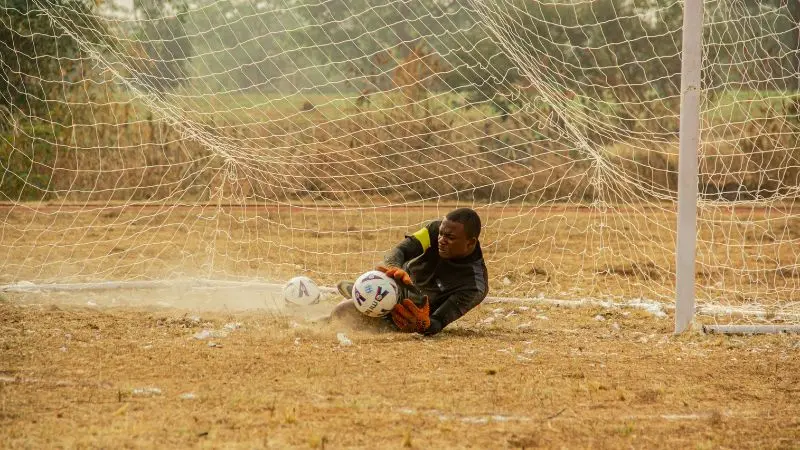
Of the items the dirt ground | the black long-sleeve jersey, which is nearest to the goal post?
the dirt ground

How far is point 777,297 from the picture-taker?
8.07 meters

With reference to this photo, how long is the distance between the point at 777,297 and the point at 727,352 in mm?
2372

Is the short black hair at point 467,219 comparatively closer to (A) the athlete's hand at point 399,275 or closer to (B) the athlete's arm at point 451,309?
(B) the athlete's arm at point 451,309

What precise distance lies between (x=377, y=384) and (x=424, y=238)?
5.91ft

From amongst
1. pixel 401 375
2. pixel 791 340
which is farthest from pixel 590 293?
pixel 401 375

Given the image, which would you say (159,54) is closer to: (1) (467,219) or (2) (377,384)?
(1) (467,219)

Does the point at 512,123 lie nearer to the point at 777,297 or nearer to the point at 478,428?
the point at 777,297

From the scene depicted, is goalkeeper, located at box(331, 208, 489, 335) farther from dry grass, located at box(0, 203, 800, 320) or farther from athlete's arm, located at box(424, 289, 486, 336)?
dry grass, located at box(0, 203, 800, 320)

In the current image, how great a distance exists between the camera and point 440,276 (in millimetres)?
6406

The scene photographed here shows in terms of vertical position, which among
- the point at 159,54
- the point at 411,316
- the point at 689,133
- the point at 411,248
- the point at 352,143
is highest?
the point at 159,54

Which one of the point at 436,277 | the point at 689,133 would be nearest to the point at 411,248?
the point at 436,277

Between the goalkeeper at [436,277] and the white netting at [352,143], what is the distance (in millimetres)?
1795

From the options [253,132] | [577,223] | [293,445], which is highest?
[253,132]

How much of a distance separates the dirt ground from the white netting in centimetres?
194
